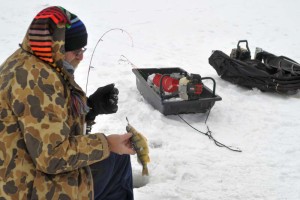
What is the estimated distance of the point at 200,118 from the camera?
4297 mm

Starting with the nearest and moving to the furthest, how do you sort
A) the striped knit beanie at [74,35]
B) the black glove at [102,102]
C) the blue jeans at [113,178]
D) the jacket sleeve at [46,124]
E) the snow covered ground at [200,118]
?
the jacket sleeve at [46,124]
the striped knit beanie at [74,35]
the blue jeans at [113,178]
the black glove at [102,102]
the snow covered ground at [200,118]

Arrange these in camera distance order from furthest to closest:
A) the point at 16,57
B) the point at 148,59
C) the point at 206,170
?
the point at 148,59
the point at 206,170
the point at 16,57

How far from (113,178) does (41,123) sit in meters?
0.85

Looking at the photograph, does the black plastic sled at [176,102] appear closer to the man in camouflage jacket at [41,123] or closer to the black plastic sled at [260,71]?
the black plastic sled at [260,71]

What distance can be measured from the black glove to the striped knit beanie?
0.70m

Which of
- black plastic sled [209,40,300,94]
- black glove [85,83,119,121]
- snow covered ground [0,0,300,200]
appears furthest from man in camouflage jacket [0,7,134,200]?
black plastic sled [209,40,300,94]

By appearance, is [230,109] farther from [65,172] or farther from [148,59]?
[65,172]

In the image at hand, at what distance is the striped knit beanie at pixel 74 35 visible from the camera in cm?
179

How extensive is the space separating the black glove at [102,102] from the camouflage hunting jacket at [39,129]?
28.1 inches

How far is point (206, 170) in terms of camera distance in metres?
3.28

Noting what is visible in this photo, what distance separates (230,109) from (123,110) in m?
1.33

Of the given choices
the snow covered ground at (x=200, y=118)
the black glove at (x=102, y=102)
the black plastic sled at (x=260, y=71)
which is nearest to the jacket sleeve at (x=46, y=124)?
the black glove at (x=102, y=102)

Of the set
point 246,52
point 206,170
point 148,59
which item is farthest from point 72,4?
point 206,170

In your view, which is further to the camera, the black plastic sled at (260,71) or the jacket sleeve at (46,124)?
the black plastic sled at (260,71)
